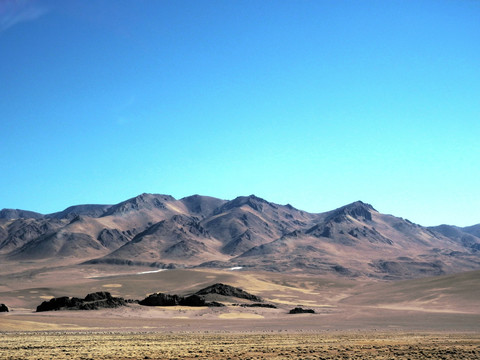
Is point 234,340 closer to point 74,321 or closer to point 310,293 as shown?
point 74,321

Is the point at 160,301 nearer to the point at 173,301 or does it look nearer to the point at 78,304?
the point at 173,301

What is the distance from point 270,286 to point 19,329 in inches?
3760

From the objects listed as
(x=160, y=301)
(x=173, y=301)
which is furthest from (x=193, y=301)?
(x=160, y=301)

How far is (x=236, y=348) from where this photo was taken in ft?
105

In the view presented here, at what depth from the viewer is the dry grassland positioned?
28.5 meters

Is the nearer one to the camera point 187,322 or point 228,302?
point 187,322

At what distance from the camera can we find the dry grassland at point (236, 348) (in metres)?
28.5

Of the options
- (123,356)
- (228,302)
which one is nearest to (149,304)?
(228,302)

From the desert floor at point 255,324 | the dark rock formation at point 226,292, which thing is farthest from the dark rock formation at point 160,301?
the dark rock formation at point 226,292

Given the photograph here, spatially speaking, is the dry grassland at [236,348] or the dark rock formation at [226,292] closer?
the dry grassland at [236,348]

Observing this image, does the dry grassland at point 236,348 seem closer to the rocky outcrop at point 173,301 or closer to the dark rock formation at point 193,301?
the rocky outcrop at point 173,301

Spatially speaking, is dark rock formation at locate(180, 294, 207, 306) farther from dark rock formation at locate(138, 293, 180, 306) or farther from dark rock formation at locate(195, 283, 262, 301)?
dark rock formation at locate(195, 283, 262, 301)

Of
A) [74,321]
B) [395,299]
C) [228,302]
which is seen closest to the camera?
[74,321]

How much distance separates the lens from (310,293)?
127250 millimetres
